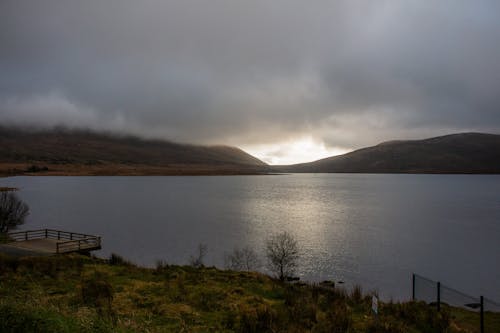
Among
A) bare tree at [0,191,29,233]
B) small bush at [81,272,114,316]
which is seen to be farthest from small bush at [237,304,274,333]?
bare tree at [0,191,29,233]

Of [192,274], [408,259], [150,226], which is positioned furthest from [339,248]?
[150,226]

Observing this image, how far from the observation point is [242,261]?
34625mm

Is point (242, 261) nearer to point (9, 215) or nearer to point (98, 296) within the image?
point (98, 296)

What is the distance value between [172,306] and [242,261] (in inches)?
889

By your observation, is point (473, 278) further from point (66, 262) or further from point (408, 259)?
point (66, 262)

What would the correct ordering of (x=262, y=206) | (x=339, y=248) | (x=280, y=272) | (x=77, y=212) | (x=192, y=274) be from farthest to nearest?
(x=262, y=206) < (x=77, y=212) < (x=339, y=248) < (x=280, y=272) < (x=192, y=274)

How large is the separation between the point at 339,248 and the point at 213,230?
1990 cm

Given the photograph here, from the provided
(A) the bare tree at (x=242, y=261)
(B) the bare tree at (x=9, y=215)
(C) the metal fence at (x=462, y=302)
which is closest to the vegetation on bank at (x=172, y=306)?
(C) the metal fence at (x=462, y=302)

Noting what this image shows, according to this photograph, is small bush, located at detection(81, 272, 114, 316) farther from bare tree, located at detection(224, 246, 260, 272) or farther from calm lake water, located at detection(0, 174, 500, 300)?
calm lake water, located at detection(0, 174, 500, 300)

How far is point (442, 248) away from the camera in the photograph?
145 feet

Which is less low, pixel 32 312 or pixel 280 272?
pixel 32 312

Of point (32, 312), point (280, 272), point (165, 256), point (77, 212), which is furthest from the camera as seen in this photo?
point (77, 212)

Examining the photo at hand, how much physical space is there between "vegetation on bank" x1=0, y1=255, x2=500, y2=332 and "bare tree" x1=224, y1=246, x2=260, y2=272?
12750mm

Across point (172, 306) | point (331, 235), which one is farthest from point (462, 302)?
point (331, 235)
